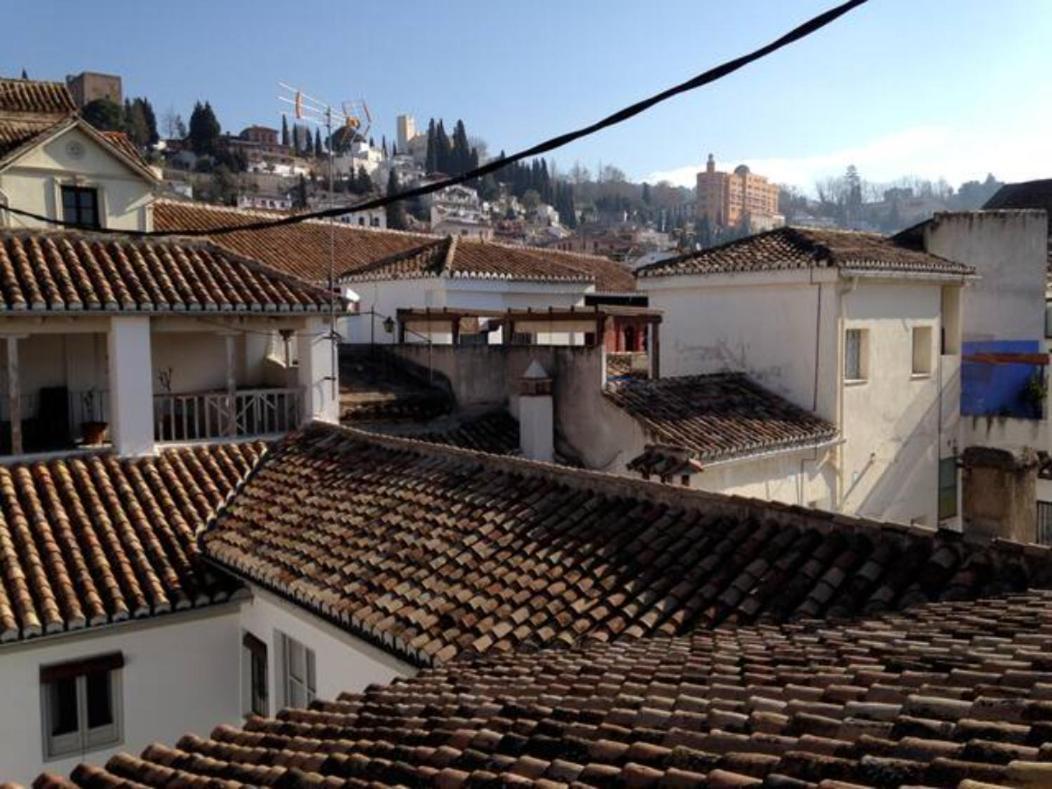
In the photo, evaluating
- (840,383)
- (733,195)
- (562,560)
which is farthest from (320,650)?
(733,195)

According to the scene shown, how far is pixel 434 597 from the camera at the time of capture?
7469 millimetres

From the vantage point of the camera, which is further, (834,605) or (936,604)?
(834,605)

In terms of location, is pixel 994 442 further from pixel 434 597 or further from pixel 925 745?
pixel 925 745

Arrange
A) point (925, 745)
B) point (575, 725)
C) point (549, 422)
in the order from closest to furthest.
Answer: point (925, 745) < point (575, 725) < point (549, 422)

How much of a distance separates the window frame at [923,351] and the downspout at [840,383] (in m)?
2.67

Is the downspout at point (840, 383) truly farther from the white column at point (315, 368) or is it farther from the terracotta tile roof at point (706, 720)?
the terracotta tile roof at point (706, 720)

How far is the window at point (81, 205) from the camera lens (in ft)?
47.6

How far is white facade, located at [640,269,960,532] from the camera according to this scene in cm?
1672

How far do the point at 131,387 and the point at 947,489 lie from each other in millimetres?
16027

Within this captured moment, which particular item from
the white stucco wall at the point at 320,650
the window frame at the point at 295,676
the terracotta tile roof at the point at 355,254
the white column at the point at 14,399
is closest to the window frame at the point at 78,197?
the white column at the point at 14,399

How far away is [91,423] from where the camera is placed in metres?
13.2

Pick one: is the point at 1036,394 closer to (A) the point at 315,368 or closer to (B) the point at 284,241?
(A) the point at 315,368

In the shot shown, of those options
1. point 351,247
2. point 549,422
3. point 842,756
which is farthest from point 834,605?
point 351,247

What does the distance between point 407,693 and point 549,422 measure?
9669mm
